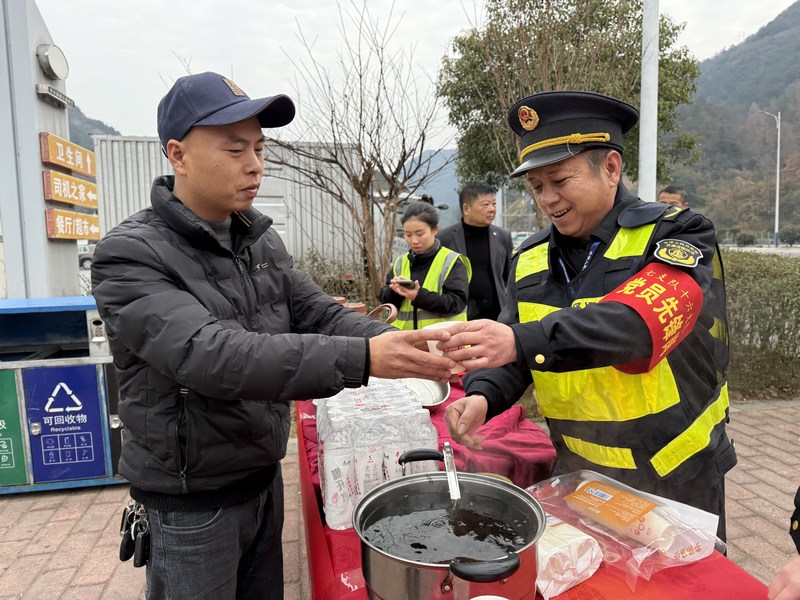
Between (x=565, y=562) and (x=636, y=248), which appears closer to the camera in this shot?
(x=565, y=562)

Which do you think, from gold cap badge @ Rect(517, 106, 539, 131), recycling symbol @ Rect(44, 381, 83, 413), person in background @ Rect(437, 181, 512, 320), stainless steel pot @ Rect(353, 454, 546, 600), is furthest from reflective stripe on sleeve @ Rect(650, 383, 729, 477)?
recycling symbol @ Rect(44, 381, 83, 413)

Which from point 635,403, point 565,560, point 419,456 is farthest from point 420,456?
point 635,403

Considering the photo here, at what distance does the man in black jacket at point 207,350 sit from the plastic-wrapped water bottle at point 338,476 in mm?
158

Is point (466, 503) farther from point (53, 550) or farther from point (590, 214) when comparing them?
point (53, 550)

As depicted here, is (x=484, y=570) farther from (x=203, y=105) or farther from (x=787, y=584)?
(x=203, y=105)

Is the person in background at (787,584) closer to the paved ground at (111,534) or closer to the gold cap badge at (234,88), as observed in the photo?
the gold cap badge at (234,88)

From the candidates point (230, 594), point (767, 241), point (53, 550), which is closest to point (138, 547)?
point (230, 594)

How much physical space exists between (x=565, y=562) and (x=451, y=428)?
543 mm

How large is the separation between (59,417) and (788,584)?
13.6ft

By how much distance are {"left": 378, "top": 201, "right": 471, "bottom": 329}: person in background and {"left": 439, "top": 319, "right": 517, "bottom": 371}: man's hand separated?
246 centimetres

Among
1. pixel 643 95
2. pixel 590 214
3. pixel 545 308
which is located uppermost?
pixel 643 95

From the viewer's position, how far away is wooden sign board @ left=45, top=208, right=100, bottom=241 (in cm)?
513

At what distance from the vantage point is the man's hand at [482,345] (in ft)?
4.56

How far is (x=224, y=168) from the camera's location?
1.42 m
